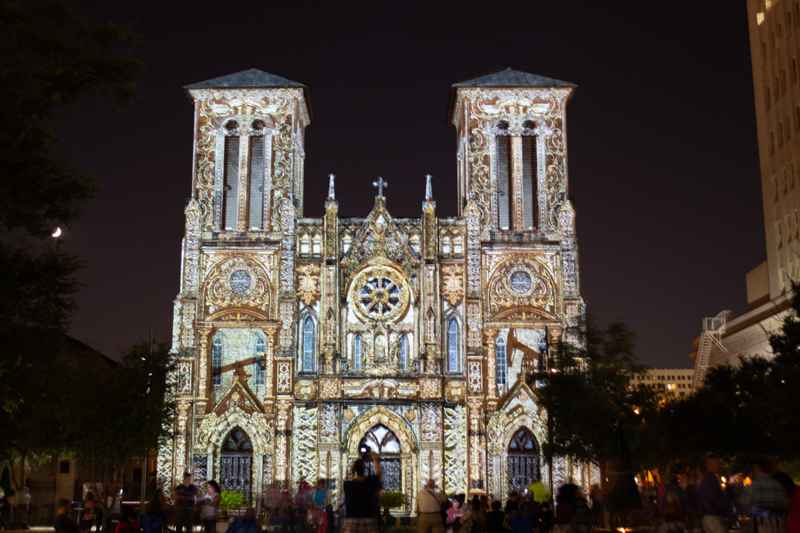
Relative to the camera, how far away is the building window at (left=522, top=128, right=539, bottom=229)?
56.5 metres

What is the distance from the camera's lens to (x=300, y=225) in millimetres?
55812

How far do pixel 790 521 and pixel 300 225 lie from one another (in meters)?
44.2

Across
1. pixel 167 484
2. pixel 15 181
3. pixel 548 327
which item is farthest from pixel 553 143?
pixel 15 181

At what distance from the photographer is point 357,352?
179 feet

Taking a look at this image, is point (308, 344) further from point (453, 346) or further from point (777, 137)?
point (777, 137)

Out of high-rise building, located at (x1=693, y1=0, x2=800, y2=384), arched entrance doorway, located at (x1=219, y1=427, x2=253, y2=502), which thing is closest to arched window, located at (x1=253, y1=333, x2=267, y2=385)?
arched entrance doorway, located at (x1=219, y1=427, x2=253, y2=502)

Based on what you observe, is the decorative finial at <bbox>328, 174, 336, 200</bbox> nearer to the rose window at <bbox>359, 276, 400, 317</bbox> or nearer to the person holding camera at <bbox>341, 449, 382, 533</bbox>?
the rose window at <bbox>359, 276, 400, 317</bbox>

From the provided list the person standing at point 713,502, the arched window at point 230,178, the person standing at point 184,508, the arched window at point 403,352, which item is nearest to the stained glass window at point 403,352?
the arched window at point 403,352

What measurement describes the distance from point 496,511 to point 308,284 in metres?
30.8

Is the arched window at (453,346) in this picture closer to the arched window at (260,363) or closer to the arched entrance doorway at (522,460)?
the arched entrance doorway at (522,460)

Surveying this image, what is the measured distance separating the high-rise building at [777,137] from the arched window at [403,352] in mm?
17620

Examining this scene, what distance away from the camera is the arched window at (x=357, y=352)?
178ft

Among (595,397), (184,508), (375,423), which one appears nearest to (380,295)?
(375,423)

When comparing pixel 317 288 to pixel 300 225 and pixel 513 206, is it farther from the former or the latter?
pixel 513 206
